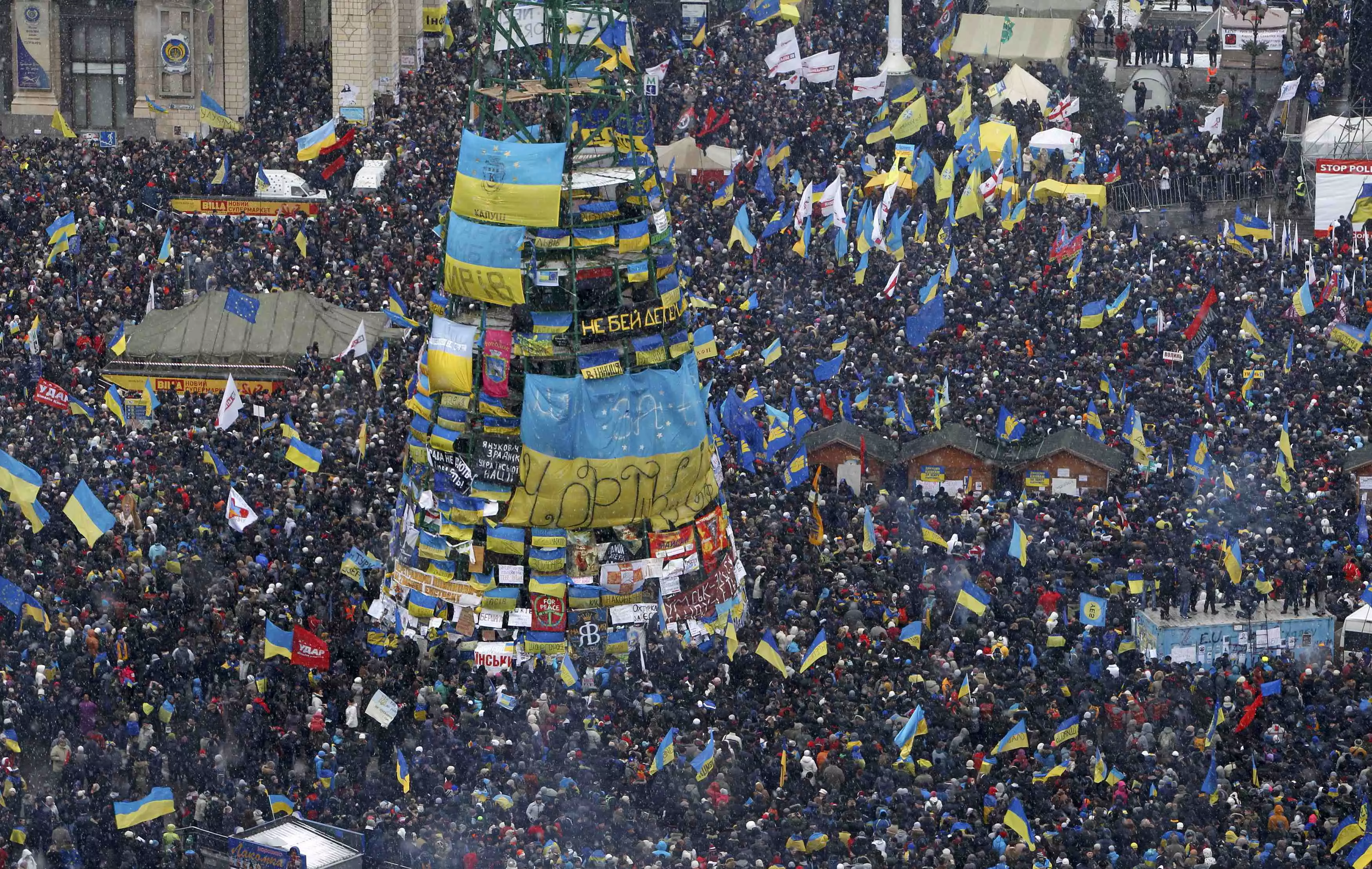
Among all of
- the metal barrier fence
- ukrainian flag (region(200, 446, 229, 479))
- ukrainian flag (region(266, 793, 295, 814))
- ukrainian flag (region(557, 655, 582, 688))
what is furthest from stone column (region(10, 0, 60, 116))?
ukrainian flag (region(266, 793, 295, 814))

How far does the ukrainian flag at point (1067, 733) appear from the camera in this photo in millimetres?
46750

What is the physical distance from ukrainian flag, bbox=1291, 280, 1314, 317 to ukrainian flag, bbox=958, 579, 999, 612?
55.3ft

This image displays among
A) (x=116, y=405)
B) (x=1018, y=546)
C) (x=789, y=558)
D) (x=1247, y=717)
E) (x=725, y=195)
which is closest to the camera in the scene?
(x=1247, y=717)

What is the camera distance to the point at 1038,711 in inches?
1895

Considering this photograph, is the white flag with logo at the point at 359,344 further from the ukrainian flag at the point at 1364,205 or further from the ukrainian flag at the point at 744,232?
the ukrainian flag at the point at 1364,205

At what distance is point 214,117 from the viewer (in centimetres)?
7612

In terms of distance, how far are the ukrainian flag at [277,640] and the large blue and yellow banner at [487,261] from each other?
6.33 metres

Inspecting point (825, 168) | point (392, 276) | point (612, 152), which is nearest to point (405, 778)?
Answer: point (612, 152)

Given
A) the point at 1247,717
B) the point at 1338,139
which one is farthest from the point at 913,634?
the point at 1338,139

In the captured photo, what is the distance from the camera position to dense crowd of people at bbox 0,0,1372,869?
44875mm

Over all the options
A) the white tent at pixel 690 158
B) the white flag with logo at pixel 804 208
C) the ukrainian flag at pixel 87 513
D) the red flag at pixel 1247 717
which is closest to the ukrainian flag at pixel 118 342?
the white flag with logo at pixel 804 208

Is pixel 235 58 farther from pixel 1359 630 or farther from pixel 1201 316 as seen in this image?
pixel 1359 630

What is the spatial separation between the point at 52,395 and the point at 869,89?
27.1 m

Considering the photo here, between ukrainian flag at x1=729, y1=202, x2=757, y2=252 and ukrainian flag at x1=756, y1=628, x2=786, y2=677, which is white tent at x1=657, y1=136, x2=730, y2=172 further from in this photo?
ukrainian flag at x1=756, y1=628, x2=786, y2=677
